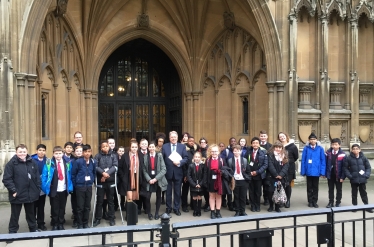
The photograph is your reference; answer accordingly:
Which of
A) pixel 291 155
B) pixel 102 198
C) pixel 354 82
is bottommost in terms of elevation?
pixel 102 198

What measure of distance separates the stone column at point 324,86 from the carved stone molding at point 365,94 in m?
1.59

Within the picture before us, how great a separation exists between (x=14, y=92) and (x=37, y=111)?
1.81 m

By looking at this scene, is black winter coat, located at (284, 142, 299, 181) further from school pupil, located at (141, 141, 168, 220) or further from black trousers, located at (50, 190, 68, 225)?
black trousers, located at (50, 190, 68, 225)

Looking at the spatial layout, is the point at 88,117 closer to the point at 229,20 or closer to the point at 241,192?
the point at 229,20

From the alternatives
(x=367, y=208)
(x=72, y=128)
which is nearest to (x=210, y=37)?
(x=72, y=128)

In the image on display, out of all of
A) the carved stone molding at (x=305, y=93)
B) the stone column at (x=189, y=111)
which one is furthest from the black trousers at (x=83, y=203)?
the stone column at (x=189, y=111)

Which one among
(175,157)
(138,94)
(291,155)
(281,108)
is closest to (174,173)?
(175,157)

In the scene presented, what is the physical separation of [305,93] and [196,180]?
17.7ft

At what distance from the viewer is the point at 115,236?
5812 mm

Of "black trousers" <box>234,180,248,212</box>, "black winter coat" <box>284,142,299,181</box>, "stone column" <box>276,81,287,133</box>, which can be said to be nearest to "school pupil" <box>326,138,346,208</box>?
"black winter coat" <box>284,142,299,181</box>

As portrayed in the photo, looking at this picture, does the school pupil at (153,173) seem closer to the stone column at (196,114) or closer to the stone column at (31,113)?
the stone column at (31,113)

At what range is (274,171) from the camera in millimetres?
7387

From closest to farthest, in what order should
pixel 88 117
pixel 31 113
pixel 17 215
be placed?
1. pixel 17 215
2. pixel 31 113
3. pixel 88 117

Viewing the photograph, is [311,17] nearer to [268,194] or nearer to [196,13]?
[196,13]
